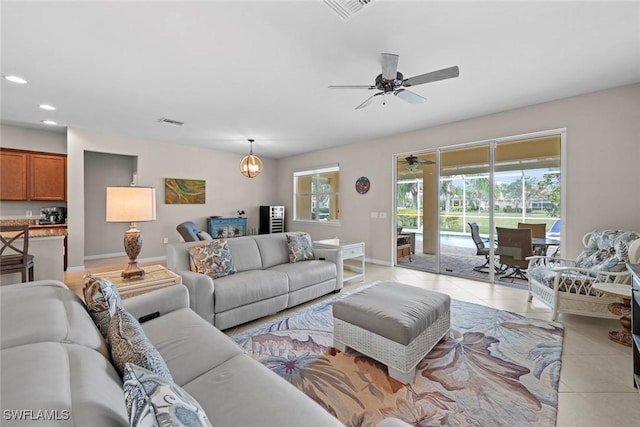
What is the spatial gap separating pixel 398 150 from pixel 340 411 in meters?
4.79

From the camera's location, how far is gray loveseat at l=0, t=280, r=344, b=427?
2.14 feet

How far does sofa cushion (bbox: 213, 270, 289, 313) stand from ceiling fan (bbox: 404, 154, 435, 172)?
3790 mm

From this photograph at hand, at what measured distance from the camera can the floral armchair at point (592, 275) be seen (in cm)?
267

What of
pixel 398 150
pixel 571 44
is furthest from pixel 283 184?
pixel 571 44

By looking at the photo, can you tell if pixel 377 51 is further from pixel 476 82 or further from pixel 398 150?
pixel 398 150

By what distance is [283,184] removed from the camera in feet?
26.4

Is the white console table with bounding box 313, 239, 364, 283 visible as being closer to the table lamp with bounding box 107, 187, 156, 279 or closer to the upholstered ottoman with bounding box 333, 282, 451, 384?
the upholstered ottoman with bounding box 333, 282, 451, 384

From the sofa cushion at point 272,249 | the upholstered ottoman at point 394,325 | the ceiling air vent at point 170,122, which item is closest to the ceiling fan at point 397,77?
the upholstered ottoman at point 394,325

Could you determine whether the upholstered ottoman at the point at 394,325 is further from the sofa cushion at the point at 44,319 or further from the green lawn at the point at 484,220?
the green lawn at the point at 484,220

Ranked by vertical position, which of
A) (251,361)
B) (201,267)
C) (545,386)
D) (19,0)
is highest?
(19,0)

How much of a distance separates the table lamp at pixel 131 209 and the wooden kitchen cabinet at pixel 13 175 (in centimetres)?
444

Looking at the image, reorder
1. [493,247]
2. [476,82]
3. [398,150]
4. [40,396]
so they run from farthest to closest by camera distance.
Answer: [398,150] < [493,247] < [476,82] < [40,396]

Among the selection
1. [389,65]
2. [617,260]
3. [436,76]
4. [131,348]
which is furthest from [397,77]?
[617,260]

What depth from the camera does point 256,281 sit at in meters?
2.80
